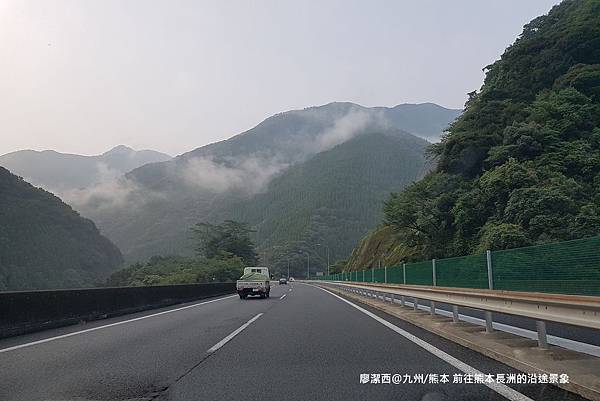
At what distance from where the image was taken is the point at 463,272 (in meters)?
13.8

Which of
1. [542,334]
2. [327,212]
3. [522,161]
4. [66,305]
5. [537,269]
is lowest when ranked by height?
[542,334]

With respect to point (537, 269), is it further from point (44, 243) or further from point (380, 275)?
point (44, 243)

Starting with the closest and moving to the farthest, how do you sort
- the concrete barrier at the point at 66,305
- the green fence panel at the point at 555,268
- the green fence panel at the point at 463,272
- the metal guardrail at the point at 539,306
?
the metal guardrail at the point at 539,306 < the green fence panel at the point at 555,268 < the concrete barrier at the point at 66,305 < the green fence panel at the point at 463,272

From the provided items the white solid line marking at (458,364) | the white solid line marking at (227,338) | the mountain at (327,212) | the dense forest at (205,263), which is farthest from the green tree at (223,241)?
the white solid line marking at (458,364)

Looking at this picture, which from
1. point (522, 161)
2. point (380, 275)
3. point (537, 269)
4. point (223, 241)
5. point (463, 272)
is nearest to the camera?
point (537, 269)

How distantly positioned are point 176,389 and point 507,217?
31.8 m

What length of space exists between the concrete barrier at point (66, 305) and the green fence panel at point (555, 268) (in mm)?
10523

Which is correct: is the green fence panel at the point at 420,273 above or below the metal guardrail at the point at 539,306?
above

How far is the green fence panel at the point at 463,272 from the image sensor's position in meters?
12.5

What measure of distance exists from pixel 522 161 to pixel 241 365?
119ft

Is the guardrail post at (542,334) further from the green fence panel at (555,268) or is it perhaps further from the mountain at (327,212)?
the mountain at (327,212)

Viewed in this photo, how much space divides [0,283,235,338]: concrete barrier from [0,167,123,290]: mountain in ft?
173

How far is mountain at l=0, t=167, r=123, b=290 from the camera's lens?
73.2 metres

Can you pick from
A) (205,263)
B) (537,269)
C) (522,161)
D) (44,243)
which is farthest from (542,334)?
→ (44,243)
